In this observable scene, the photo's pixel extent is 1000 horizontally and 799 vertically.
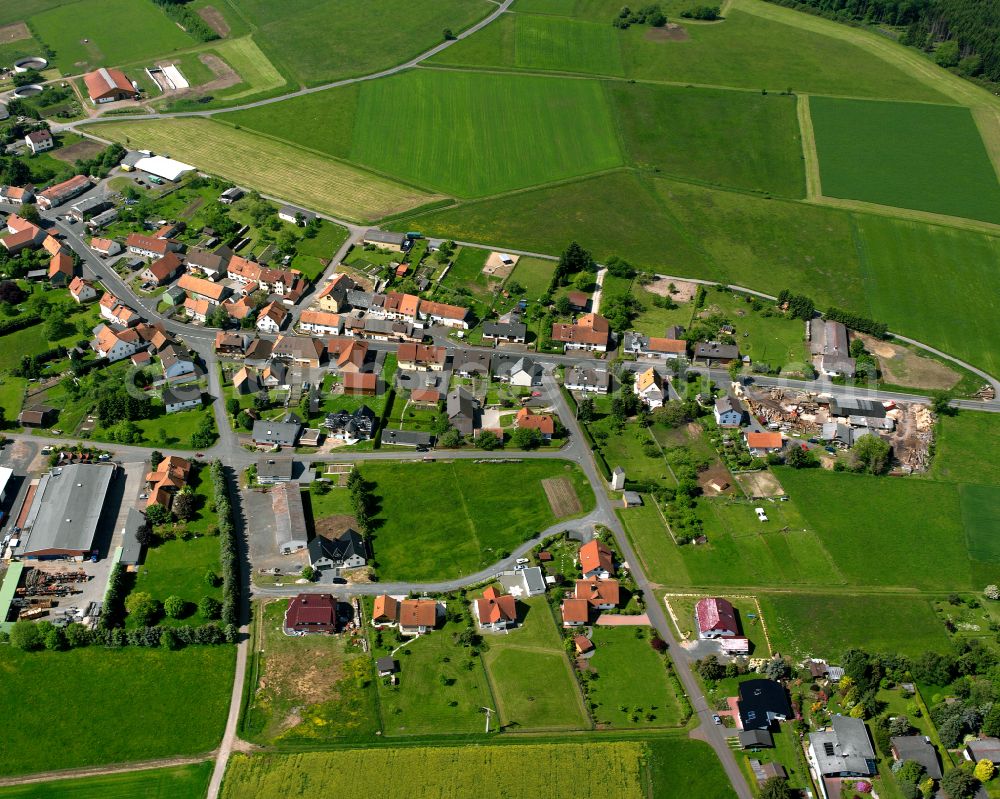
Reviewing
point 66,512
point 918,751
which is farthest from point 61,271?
point 918,751

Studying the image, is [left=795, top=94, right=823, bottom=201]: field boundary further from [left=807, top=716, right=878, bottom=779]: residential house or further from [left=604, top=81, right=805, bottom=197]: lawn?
[left=807, top=716, right=878, bottom=779]: residential house

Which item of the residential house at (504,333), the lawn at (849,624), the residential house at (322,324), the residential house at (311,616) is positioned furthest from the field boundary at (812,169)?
the residential house at (311,616)

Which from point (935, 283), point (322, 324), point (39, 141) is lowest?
point (322, 324)

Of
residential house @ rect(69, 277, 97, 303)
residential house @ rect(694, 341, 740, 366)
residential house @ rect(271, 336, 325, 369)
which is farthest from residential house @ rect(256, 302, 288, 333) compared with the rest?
residential house @ rect(694, 341, 740, 366)

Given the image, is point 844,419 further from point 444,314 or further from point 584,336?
point 444,314

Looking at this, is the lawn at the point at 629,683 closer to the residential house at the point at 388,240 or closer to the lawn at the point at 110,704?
the lawn at the point at 110,704

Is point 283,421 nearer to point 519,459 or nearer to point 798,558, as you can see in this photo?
point 519,459

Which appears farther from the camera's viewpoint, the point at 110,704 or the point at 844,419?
the point at 844,419
